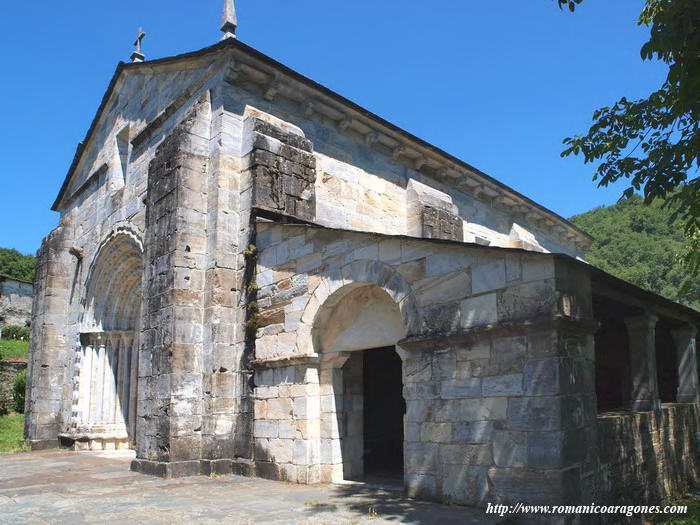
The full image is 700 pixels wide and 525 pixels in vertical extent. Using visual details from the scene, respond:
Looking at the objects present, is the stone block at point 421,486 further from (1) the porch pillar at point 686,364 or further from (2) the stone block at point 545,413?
(1) the porch pillar at point 686,364

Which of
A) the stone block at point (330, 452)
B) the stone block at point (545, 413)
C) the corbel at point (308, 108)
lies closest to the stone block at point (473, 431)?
the stone block at point (545, 413)

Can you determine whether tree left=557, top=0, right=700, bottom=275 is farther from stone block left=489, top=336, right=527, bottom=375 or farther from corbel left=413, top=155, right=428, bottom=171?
corbel left=413, top=155, right=428, bottom=171

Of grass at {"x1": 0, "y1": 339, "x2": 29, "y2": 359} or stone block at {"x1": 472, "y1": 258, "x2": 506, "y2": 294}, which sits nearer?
stone block at {"x1": 472, "y1": 258, "x2": 506, "y2": 294}

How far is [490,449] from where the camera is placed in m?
5.47

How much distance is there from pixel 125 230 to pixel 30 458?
183 inches

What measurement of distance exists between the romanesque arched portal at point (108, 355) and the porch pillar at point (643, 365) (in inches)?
359

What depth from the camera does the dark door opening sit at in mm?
10523

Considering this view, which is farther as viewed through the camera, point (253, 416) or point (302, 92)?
point (302, 92)

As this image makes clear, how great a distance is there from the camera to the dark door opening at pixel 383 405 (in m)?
10.5

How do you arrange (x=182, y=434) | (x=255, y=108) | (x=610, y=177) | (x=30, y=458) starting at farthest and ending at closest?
(x=30, y=458) → (x=255, y=108) → (x=182, y=434) → (x=610, y=177)

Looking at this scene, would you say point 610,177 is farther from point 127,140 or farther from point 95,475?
point 127,140

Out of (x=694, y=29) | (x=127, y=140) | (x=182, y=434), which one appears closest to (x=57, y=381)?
(x=127, y=140)

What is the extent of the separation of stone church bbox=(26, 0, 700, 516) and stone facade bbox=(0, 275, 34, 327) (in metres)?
21.3

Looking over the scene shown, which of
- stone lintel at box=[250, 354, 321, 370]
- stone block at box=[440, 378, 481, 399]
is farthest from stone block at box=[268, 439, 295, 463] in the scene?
stone block at box=[440, 378, 481, 399]
